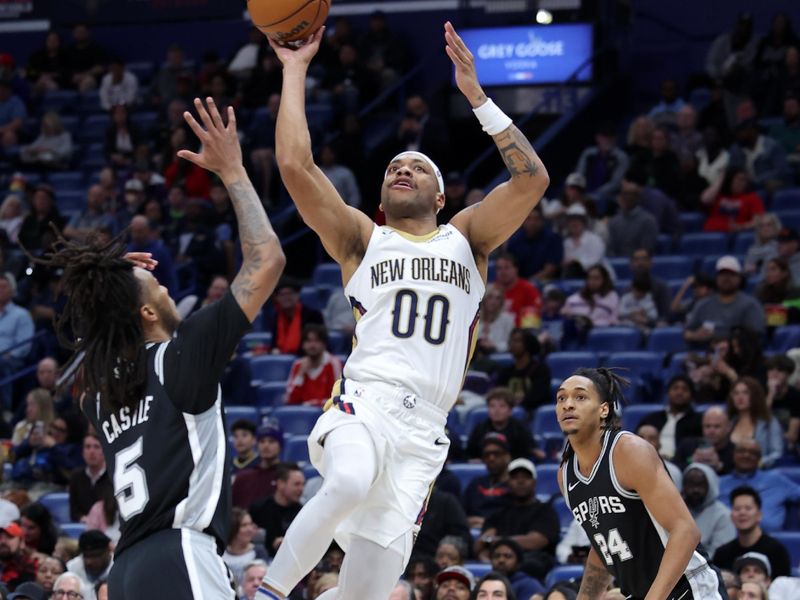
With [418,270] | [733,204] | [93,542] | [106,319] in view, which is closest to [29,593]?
[93,542]

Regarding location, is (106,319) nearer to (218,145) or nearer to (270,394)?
(218,145)

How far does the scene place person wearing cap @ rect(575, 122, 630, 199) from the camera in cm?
1726

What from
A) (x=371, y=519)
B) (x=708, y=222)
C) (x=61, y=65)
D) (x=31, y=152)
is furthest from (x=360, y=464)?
(x=61, y=65)

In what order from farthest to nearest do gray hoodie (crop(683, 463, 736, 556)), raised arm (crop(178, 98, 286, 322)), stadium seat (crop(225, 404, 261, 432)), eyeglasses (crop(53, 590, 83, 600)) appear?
stadium seat (crop(225, 404, 261, 432))
gray hoodie (crop(683, 463, 736, 556))
eyeglasses (crop(53, 590, 83, 600))
raised arm (crop(178, 98, 286, 322))

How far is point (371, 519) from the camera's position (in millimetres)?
6516

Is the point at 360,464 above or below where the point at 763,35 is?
below

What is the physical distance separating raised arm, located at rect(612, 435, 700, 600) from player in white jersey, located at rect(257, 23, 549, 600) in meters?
0.81

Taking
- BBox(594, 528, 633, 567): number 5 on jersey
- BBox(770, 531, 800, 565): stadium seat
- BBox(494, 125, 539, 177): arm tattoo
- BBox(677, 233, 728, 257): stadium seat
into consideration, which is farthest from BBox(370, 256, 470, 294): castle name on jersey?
BBox(677, 233, 728, 257): stadium seat

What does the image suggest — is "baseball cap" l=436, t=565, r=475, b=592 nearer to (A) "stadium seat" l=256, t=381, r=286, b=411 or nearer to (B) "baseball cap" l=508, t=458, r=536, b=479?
(B) "baseball cap" l=508, t=458, r=536, b=479

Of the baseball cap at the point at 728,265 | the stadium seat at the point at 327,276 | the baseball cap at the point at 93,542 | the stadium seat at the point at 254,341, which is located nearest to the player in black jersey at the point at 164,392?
the baseball cap at the point at 93,542

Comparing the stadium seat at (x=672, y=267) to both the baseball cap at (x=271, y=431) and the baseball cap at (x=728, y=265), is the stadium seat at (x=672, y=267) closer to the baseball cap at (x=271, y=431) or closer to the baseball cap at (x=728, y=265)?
the baseball cap at (x=728, y=265)

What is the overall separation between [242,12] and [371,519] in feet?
55.7

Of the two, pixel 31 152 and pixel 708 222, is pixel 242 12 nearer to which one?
pixel 31 152

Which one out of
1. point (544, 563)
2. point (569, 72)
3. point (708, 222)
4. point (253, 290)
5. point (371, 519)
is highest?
point (569, 72)
